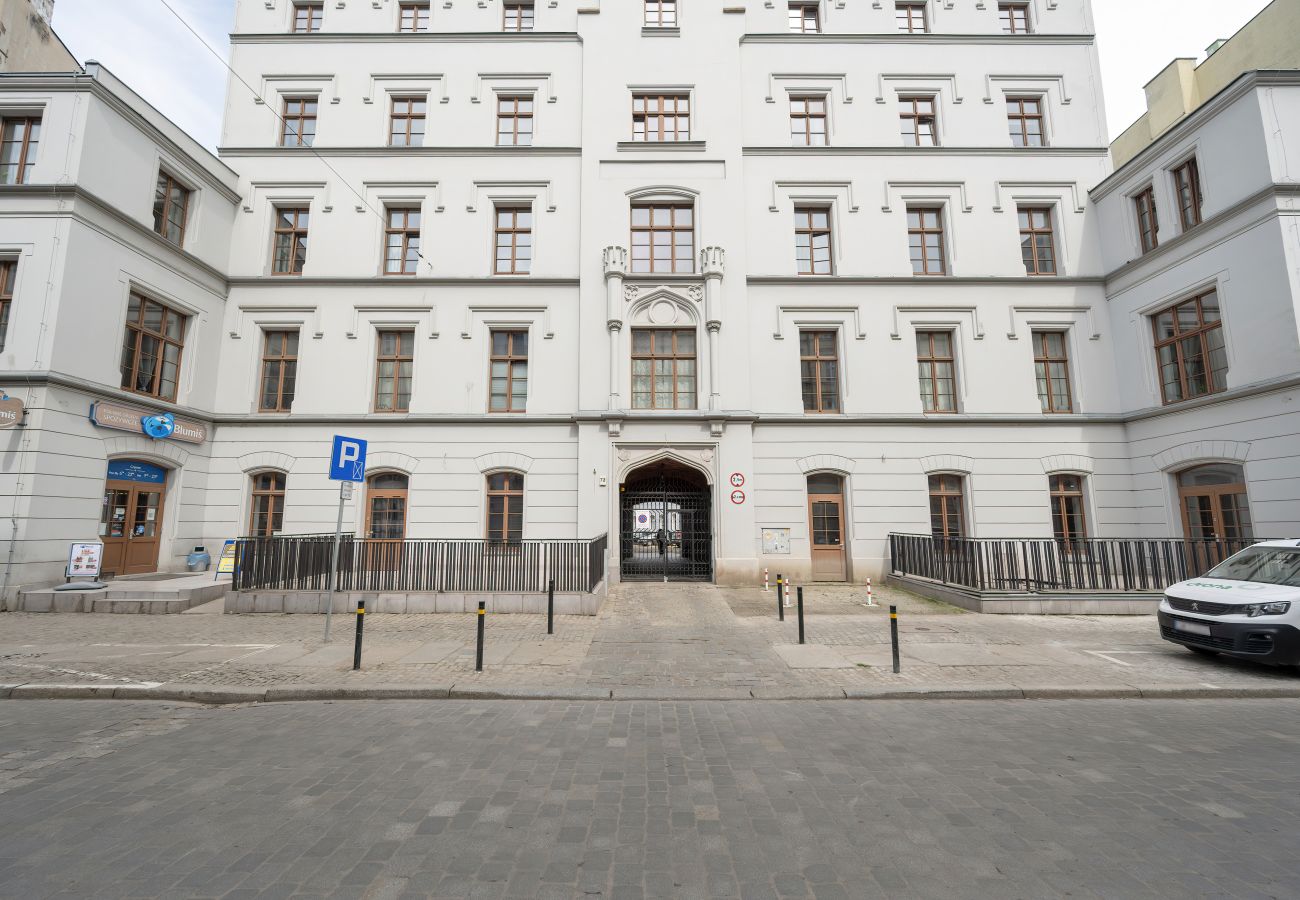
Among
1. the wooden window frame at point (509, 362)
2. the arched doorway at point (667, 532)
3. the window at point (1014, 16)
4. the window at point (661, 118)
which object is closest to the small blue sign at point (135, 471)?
the wooden window frame at point (509, 362)

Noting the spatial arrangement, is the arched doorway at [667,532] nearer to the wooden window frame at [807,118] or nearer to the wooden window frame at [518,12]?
the wooden window frame at [807,118]

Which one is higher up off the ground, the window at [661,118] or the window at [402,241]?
the window at [661,118]

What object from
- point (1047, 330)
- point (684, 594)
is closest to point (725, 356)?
point (684, 594)

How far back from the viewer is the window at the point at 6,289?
1386cm

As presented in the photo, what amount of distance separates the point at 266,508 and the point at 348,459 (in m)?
11.5

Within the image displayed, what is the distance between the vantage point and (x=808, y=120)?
20.6 meters

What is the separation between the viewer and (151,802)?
4.20m

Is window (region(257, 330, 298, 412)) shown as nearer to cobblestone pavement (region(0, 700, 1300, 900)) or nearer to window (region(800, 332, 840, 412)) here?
cobblestone pavement (region(0, 700, 1300, 900))

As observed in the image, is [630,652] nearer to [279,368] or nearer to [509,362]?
[509,362]

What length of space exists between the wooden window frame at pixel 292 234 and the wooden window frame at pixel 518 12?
10.5 m

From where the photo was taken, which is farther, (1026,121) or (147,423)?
(1026,121)

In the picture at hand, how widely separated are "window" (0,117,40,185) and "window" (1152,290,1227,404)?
3241 centimetres

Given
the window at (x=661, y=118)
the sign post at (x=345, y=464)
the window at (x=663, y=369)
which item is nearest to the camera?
the sign post at (x=345, y=464)

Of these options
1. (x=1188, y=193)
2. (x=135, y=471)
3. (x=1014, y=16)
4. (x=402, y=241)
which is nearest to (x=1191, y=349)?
(x=1188, y=193)
